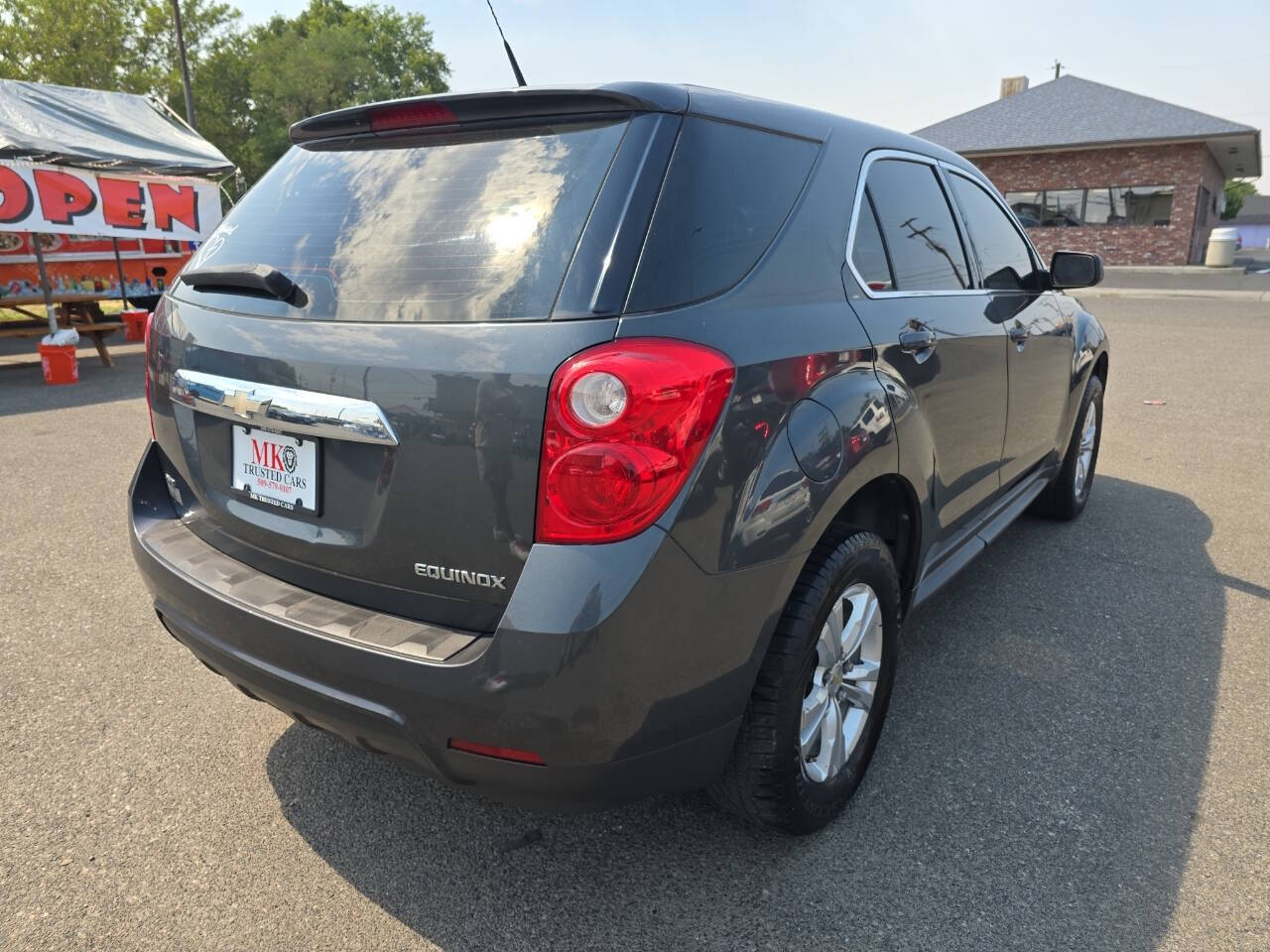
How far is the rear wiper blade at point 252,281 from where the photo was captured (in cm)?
216

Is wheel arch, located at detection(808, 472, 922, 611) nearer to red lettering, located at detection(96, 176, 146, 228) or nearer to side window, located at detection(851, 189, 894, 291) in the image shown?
side window, located at detection(851, 189, 894, 291)

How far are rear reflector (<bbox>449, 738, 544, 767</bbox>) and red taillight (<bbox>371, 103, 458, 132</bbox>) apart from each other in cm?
143

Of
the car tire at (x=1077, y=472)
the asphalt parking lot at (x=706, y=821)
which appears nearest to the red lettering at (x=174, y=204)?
the asphalt parking lot at (x=706, y=821)

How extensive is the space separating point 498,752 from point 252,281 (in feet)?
4.17

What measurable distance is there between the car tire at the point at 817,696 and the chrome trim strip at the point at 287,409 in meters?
1.00

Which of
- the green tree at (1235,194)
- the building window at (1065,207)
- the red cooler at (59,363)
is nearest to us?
the red cooler at (59,363)

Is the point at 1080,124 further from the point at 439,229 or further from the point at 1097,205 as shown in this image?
the point at 439,229

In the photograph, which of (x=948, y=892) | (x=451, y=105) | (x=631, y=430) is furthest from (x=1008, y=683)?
(x=451, y=105)

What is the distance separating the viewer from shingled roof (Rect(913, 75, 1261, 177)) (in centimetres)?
2927

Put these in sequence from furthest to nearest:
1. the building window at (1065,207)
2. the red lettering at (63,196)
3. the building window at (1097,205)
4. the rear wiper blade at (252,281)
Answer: the building window at (1065,207) → the building window at (1097,205) → the red lettering at (63,196) → the rear wiper blade at (252,281)

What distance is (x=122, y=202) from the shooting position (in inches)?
492

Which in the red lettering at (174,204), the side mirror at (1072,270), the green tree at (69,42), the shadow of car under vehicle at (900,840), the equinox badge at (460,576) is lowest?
the shadow of car under vehicle at (900,840)

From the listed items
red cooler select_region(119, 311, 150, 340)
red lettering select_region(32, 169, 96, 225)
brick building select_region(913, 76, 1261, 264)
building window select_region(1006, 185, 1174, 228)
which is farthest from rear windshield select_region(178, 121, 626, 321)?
building window select_region(1006, 185, 1174, 228)

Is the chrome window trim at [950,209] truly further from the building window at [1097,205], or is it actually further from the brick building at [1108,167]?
the building window at [1097,205]
